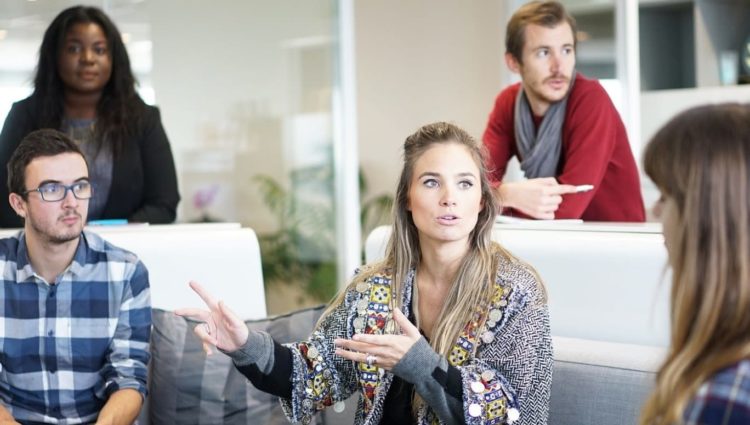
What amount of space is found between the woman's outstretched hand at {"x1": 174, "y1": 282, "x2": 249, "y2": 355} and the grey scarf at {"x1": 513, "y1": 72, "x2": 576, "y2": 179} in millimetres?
1214

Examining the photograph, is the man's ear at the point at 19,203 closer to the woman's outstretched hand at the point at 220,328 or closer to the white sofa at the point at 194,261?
the white sofa at the point at 194,261

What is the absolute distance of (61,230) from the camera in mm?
2322

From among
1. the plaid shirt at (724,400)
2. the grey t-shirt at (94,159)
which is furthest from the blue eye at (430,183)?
the grey t-shirt at (94,159)

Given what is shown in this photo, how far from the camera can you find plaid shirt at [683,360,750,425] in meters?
0.97

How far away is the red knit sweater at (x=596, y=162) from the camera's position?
2707mm

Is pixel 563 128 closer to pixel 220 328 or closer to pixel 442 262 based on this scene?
pixel 442 262

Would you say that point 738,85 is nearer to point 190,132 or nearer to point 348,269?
point 348,269

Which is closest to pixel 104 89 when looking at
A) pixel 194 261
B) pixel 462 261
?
pixel 194 261

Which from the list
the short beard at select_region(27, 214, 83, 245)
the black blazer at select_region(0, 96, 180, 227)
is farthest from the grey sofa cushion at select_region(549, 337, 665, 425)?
the black blazer at select_region(0, 96, 180, 227)

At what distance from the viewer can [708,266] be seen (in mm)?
1041

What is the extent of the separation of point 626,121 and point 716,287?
4193 mm

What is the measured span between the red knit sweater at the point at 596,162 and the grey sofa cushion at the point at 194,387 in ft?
2.84

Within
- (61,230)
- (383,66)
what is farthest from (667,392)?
(383,66)

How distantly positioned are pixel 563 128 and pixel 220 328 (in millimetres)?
1311
